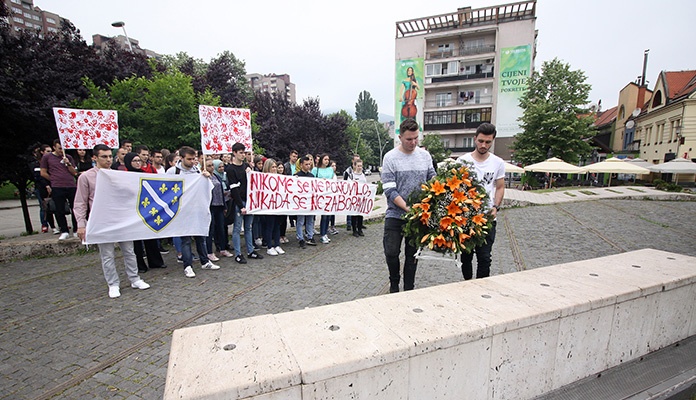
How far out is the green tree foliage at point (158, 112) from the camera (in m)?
12.9

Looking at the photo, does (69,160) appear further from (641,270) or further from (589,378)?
(641,270)

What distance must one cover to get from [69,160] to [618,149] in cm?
5698

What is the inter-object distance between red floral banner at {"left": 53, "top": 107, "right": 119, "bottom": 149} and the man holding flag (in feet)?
6.94

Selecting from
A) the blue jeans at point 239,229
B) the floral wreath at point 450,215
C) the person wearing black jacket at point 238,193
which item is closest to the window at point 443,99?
the person wearing black jacket at point 238,193

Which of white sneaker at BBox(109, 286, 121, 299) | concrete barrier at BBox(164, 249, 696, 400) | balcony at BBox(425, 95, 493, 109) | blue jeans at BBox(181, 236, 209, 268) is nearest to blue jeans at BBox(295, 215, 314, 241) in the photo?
blue jeans at BBox(181, 236, 209, 268)

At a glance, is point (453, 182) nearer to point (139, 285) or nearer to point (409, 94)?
point (139, 285)

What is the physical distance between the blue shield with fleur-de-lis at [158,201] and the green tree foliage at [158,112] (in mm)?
8016

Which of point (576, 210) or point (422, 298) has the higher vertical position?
point (422, 298)

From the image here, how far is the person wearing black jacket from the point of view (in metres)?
6.69

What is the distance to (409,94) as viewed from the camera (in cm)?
5350

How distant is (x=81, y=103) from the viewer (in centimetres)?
1141

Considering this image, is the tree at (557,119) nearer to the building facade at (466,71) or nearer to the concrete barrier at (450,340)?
the building facade at (466,71)

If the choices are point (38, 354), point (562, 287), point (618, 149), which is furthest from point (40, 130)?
point (618, 149)

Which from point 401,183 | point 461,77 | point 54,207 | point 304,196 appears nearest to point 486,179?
point 401,183
